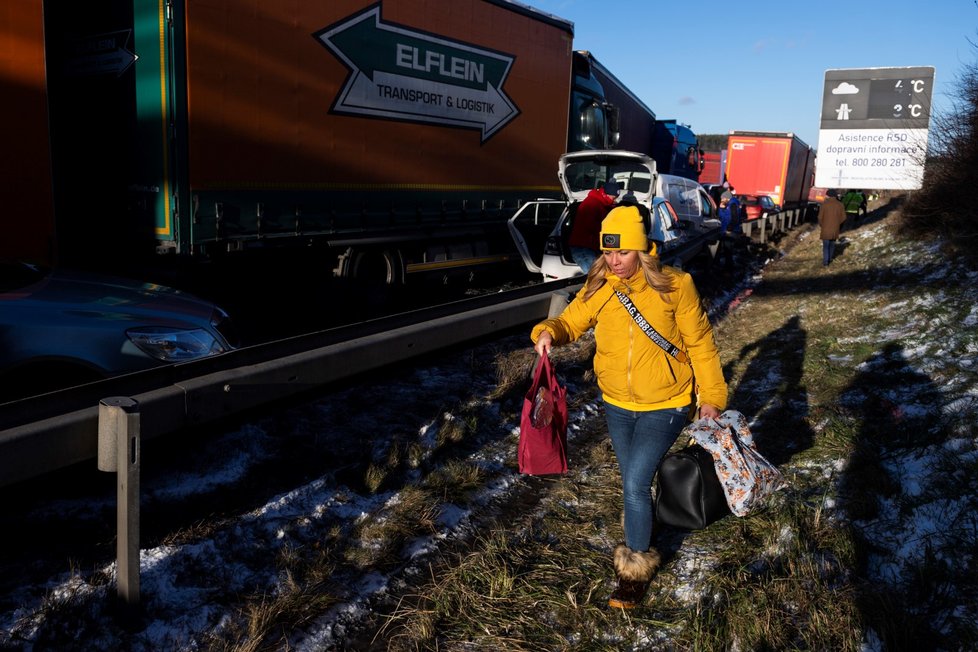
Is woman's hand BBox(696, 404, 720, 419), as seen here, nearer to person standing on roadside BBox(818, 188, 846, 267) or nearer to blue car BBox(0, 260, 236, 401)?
blue car BBox(0, 260, 236, 401)

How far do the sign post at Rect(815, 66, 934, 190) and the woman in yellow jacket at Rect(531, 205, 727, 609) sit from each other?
58.0ft

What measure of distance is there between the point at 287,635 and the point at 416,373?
382 cm

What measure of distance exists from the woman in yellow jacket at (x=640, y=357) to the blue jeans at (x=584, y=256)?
18.6 feet

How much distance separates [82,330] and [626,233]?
8.97 feet

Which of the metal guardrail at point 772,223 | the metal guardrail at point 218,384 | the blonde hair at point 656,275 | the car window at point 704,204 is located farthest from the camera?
the metal guardrail at point 772,223

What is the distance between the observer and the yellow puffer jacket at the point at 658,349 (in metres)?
3.55

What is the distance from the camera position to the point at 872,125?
2078cm

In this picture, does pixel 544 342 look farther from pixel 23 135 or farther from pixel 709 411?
pixel 23 135

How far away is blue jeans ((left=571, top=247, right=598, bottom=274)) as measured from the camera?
9.38 m

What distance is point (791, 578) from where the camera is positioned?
3730mm

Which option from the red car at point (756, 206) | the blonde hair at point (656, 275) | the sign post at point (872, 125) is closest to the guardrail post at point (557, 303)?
the blonde hair at point (656, 275)

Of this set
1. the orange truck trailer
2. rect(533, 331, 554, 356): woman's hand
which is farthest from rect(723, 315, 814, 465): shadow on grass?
the orange truck trailer

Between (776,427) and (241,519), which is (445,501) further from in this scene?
(776,427)

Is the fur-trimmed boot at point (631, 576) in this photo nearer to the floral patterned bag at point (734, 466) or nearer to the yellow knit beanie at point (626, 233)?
the floral patterned bag at point (734, 466)
